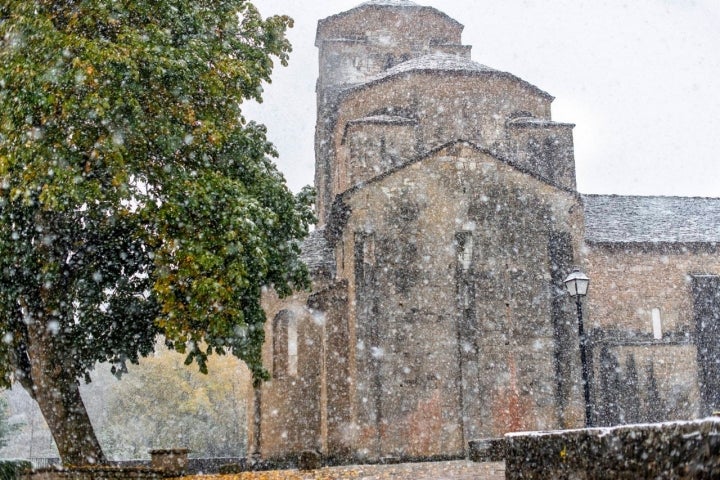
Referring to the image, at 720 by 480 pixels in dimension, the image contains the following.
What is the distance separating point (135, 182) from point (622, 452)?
11709 millimetres

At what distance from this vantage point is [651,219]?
2648cm

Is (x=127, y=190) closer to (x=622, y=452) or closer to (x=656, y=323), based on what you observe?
(x=622, y=452)

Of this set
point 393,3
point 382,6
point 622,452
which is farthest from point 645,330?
point 622,452

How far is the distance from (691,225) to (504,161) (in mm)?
9409

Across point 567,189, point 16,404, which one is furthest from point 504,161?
point 16,404

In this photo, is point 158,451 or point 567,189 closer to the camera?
point 158,451

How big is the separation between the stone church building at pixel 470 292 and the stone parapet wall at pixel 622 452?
46.4 feet

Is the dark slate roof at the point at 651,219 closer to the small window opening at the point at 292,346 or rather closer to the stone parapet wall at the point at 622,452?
the small window opening at the point at 292,346

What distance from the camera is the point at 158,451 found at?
51.9 feet

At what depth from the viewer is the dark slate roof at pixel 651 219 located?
25.3 meters

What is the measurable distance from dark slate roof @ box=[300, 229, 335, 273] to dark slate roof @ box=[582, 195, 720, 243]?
8865 mm

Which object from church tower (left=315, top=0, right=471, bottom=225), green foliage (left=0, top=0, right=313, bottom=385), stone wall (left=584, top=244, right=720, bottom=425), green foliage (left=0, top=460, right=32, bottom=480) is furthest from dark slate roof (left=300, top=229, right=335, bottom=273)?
green foliage (left=0, top=460, right=32, bottom=480)

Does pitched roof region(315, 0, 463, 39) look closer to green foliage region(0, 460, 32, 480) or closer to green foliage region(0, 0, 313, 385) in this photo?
green foliage region(0, 0, 313, 385)

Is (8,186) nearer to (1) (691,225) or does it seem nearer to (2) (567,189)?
(2) (567,189)
